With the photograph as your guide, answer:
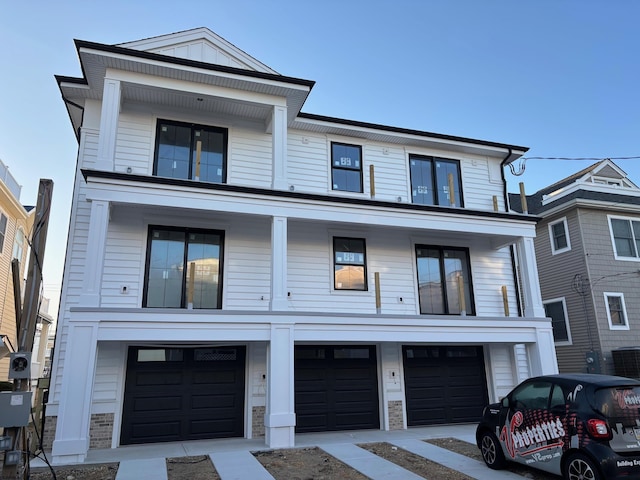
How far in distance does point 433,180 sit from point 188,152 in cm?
685

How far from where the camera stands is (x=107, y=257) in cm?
962

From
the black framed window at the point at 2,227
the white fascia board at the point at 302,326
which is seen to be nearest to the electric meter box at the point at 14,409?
the white fascia board at the point at 302,326

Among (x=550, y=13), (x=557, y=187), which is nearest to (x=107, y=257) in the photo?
(x=550, y=13)

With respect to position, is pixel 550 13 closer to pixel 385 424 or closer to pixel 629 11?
pixel 629 11

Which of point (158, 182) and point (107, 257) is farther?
point (107, 257)

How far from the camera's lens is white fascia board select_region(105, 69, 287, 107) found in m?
9.52

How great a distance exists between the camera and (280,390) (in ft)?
28.6

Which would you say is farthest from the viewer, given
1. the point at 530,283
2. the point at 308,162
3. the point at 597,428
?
the point at 308,162

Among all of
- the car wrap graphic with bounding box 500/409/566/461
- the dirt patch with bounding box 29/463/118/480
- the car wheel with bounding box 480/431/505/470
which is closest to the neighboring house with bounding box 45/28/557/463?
the dirt patch with bounding box 29/463/118/480

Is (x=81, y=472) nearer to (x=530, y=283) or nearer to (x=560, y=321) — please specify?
(x=530, y=283)

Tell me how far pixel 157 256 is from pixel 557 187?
17.5 meters

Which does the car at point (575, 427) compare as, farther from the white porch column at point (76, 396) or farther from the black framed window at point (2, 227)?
the black framed window at point (2, 227)

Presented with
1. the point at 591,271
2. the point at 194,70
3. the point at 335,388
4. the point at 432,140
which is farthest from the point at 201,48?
the point at 591,271

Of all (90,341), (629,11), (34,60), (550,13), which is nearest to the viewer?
(90,341)
